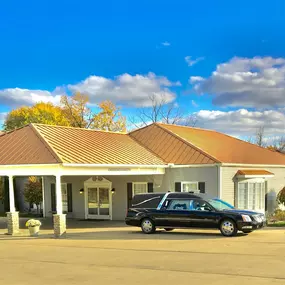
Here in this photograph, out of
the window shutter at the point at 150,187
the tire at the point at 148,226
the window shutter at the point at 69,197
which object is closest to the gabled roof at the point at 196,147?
the window shutter at the point at 150,187

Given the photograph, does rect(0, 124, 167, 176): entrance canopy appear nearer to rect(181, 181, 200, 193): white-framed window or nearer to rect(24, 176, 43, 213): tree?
rect(181, 181, 200, 193): white-framed window

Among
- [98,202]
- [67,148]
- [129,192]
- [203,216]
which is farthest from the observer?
[98,202]

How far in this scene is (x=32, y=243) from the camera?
1555 centimetres

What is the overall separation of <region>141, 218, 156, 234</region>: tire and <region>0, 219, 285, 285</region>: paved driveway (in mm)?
324

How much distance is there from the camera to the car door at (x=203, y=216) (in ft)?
50.1

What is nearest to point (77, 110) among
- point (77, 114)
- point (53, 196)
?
point (77, 114)

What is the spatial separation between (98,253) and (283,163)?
670 inches

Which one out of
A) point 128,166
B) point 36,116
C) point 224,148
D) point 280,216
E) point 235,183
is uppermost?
point 36,116

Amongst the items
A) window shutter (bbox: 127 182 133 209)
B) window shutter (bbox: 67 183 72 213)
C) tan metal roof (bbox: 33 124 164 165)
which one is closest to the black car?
tan metal roof (bbox: 33 124 164 165)

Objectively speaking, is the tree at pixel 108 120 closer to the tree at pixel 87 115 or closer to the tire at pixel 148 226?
the tree at pixel 87 115

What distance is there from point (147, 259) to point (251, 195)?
12.8 meters

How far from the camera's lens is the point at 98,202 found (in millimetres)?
24531

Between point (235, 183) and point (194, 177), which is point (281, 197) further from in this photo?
point (194, 177)

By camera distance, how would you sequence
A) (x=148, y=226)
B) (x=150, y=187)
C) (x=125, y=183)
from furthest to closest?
(x=125, y=183)
(x=150, y=187)
(x=148, y=226)
